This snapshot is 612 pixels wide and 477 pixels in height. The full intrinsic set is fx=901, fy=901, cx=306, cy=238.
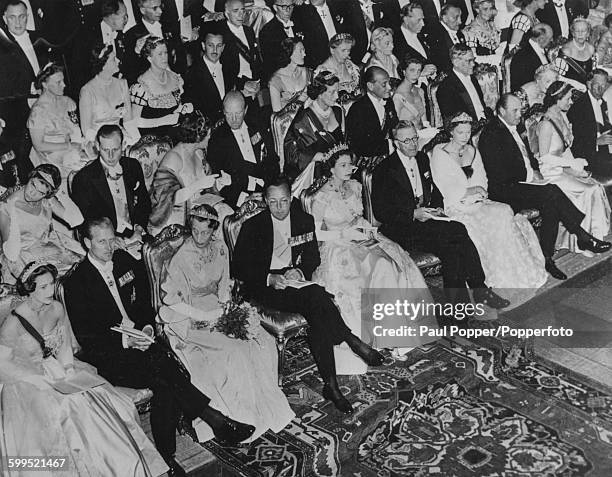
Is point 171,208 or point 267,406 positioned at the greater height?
point 171,208

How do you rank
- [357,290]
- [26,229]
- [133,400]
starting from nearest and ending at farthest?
1. [133,400]
2. [26,229]
3. [357,290]

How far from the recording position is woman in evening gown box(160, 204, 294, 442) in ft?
18.5

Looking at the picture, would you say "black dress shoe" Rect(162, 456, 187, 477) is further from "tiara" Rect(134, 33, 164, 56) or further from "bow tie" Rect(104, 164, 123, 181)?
"tiara" Rect(134, 33, 164, 56)

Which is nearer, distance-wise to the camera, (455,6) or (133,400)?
(133,400)

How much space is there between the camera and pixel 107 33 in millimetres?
7051

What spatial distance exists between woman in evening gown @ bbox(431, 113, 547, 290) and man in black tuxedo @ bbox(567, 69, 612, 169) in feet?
4.76

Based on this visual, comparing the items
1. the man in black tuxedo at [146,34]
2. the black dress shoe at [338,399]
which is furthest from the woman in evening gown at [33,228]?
the black dress shoe at [338,399]

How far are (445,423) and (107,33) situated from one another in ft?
12.8

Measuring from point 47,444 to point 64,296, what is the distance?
38.3 inches

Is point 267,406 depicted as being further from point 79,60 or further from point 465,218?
point 79,60

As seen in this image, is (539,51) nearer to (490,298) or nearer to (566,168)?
(566,168)

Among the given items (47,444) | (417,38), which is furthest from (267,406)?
(417,38)

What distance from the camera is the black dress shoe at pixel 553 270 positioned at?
7.43 metres

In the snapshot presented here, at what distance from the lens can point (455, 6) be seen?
8.74 m
